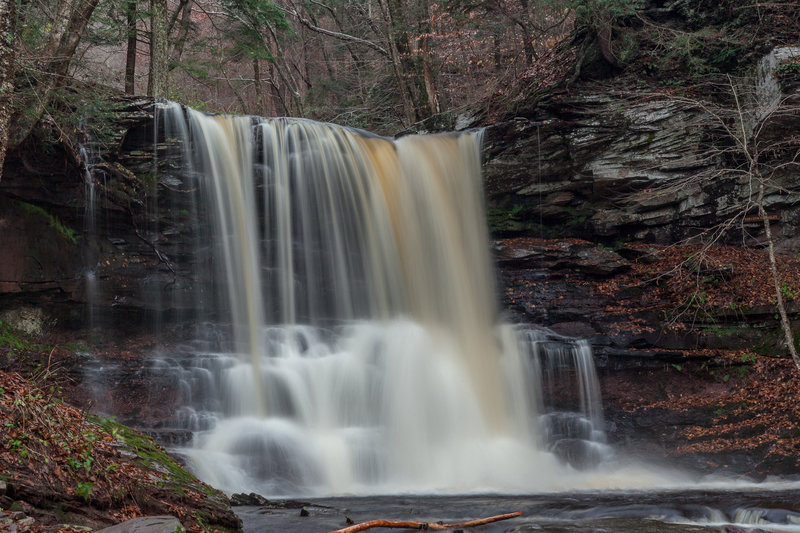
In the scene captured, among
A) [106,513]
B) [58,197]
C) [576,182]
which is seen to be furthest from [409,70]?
[106,513]

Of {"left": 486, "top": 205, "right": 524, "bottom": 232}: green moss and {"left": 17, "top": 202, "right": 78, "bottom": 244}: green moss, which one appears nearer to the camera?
{"left": 17, "top": 202, "right": 78, "bottom": 244}: green moss

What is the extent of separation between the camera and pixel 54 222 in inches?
459

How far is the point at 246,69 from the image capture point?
3102cm

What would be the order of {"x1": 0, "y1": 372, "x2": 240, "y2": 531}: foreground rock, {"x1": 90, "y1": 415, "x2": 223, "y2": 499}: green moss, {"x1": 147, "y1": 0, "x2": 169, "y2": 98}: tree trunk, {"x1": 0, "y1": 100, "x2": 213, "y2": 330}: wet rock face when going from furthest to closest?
{"x1": 147, "y1": 0, "x2": 169, "y2": 98}: tree trunk < {"x1": 0, "y1": 100, "x2": 213, "y2": 330}: wet rock face < {"x1": 90, "y1": 415, "x2": 223, "y2": 499}: green moss < {"x1": 0, "y1": 372, "x2": 240, "y2": 531}: foreground rock

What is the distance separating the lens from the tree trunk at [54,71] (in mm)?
10016

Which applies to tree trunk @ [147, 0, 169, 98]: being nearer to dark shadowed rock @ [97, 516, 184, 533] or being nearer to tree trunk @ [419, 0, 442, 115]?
tree trunk @ [419, 0, 442, 115]

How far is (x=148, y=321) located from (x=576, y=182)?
32.5 feet

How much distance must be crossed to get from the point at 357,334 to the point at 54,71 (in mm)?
7264

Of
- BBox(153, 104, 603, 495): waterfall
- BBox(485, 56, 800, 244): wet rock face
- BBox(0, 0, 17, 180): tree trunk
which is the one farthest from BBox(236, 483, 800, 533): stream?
BBox(485, 56, 800, 244): wet rock face

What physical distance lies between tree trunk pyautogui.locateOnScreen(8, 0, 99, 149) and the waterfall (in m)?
2.04

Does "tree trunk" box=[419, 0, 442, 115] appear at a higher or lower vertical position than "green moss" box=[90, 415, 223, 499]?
higher

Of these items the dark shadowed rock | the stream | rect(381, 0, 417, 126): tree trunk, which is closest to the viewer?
the dark shadowed rock

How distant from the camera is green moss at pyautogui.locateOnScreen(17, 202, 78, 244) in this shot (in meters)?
11.5

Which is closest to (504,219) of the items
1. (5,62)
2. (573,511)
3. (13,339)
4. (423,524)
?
(573,511)
